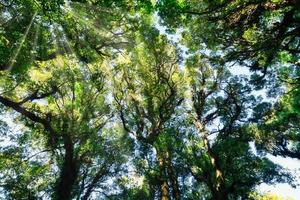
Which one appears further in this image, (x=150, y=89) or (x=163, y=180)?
(x=150, y=89)

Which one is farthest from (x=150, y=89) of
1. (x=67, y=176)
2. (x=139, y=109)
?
(x=67, y=176)

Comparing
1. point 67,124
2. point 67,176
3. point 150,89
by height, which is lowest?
point 67,176

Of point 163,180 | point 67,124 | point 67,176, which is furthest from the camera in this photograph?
point 67,124

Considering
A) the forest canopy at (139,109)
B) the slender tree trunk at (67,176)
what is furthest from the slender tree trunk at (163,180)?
the slender tree trunk at (67,176)

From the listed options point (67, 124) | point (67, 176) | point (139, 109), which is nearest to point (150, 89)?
point (139, 109)

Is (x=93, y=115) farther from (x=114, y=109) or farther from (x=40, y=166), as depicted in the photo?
(x=40, y=166)

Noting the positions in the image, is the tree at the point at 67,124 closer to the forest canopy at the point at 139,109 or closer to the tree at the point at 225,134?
the forest canopy at the point at 139,109

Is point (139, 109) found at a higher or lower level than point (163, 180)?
higher

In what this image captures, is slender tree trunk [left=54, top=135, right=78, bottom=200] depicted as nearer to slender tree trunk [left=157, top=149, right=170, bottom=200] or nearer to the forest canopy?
the forest canopy

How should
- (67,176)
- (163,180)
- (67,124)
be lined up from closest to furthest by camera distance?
(163,180), (67,176), (67,124)

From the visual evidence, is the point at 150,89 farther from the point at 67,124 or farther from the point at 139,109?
the point at 67,124

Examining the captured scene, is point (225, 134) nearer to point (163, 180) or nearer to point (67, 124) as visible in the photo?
point (163, 180)

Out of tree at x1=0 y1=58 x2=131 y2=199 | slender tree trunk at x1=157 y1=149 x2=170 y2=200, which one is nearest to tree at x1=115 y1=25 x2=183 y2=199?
slender tree trunk at x1=157 y1=149 x2=170 y2=200

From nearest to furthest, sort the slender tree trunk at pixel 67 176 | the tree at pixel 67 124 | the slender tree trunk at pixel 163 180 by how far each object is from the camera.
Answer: the slender tree trunk at pixel 163 180 → the slender tree trunk at pixel 67 176 → the tree at pixel 67 124
